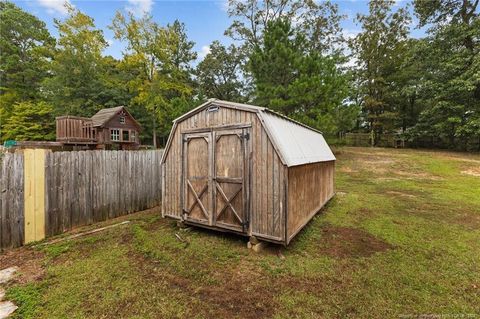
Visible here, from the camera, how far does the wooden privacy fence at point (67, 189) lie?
400 centimetres

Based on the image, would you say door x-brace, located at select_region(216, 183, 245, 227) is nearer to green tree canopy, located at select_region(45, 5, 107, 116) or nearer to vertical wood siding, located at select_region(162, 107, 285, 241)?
vertical wood siding, located at select_region(162, 107, 285, 241)

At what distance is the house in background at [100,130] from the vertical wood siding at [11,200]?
54.4 ft

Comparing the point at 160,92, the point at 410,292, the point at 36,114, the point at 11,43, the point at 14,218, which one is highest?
the point at 11,43

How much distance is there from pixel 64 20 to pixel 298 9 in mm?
23490

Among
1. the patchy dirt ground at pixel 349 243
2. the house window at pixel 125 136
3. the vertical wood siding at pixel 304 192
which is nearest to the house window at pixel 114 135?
the house window at pixel 125 136

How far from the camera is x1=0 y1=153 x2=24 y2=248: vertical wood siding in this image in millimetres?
3855

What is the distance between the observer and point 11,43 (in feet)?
82.0

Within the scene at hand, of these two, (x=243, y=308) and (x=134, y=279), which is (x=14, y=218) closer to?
(x=134, y=279)

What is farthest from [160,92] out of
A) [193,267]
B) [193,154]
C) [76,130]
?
[193,267]

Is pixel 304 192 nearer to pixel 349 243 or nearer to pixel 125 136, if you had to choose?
pixel 349 243

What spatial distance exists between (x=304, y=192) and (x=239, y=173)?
1.61 m

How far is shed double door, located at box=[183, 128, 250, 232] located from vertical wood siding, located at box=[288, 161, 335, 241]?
87 centimetres

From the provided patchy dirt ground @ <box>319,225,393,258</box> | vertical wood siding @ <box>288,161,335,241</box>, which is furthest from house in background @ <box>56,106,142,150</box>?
patchy dirt ground @ <box>319,225,393,258</box>

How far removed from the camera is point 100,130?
1942cm
